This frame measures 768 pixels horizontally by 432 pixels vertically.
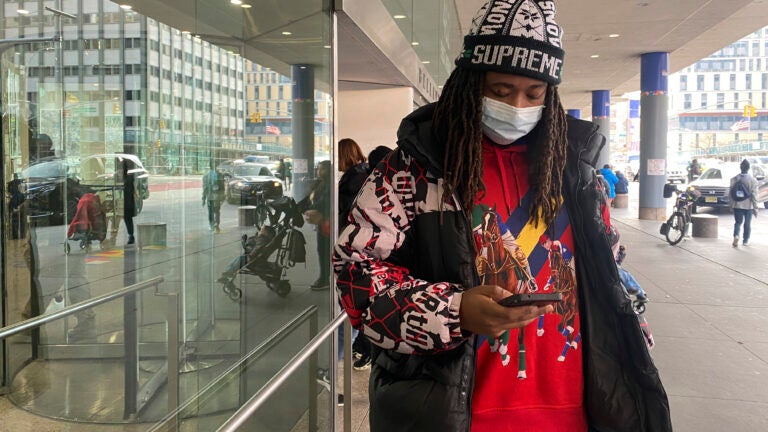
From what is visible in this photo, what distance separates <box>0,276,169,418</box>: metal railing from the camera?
2.59 meters

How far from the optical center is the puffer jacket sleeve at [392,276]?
1151mm

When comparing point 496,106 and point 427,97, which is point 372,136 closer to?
point 427,97

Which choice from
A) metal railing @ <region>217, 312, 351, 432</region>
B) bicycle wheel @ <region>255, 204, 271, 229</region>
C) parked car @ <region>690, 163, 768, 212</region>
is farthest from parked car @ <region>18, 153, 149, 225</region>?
parked car @ <region>690, 163, 768, 212</region>

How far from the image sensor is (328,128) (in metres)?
4.16

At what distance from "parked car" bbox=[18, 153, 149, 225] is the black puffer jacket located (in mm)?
1410

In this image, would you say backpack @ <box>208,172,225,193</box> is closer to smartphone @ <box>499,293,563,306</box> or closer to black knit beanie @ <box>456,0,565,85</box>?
black knit beanie @ <box>456,0,565,85</box>

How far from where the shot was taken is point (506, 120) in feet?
4.59

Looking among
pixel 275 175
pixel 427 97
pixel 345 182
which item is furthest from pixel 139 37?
pixel 427 97

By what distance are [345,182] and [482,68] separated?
3.11 meters

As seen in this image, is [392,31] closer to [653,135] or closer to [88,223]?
[88,223]

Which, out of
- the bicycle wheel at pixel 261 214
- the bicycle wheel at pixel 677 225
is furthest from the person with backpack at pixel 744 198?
the bicycle wheel at pixel 261 214

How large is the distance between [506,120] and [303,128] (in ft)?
8.36

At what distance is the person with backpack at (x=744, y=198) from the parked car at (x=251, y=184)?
12.9 m

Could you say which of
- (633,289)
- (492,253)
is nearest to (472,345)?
(492,253)
